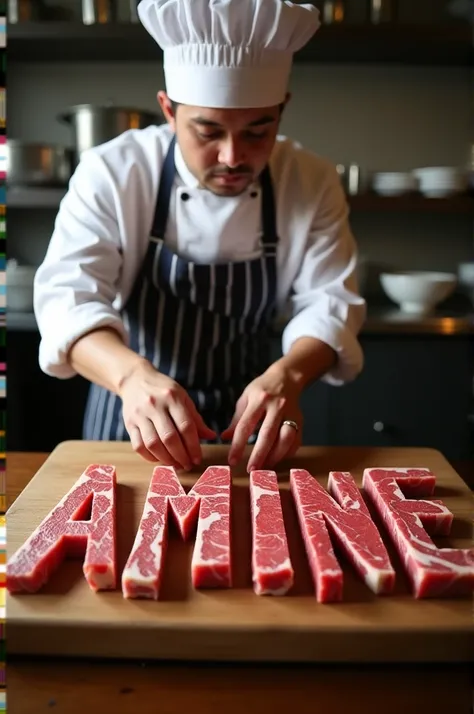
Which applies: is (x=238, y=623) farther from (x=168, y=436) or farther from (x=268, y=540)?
(x=168, y=436)

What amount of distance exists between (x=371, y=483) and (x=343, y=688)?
0.41 m

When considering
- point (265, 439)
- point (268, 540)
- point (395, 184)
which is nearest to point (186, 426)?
point (265, 439)

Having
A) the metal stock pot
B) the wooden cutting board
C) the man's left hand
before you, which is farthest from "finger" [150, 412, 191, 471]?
the metal stock pot

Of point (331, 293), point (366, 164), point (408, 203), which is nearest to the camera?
point (331, 293)

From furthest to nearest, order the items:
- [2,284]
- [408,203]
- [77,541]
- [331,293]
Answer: [408,203]
[331,293]
[77,541]
[2,284]

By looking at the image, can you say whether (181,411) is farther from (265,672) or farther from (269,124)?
(269,124)

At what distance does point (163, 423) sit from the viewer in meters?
1.16

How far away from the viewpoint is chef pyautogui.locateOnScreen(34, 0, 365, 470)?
49.1 inches

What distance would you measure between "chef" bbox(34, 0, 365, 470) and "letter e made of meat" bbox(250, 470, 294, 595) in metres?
0.10

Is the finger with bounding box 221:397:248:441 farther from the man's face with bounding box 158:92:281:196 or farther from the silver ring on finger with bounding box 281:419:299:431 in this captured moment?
the man's face with bounding box 158:92:281:196

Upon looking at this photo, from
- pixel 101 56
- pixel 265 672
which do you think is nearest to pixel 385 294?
pixel 101 56

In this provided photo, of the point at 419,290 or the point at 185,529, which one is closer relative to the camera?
the point at 185,529

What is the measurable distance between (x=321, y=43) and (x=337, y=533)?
1977 millimetres

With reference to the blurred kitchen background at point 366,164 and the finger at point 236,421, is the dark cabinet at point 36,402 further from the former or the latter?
the finger at point 236,421
